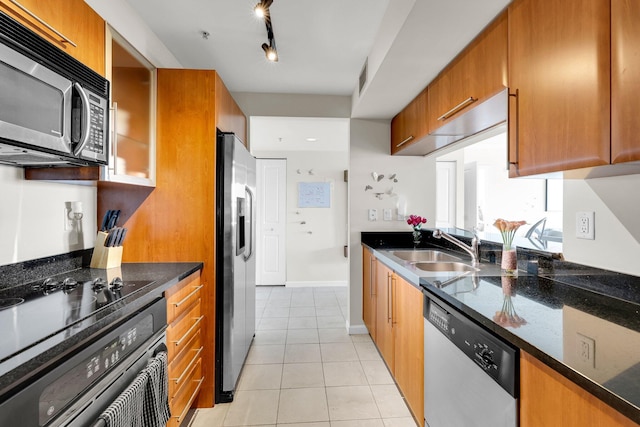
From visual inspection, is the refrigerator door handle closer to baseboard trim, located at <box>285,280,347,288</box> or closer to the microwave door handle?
the microwave door handle

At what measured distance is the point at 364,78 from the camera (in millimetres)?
2439

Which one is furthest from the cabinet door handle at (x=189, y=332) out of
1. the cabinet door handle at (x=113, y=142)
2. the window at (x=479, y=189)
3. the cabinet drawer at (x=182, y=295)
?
the window at (x=479, y=189)

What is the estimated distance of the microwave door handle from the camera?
1.22m

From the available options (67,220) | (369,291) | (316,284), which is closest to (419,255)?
(369,291)

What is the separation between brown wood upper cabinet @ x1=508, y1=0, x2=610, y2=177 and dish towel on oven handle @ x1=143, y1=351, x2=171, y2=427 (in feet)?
5.59

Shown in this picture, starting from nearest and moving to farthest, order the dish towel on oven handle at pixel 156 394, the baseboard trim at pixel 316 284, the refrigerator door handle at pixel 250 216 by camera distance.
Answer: the dish towel on oven handle at pixel 156 394, the refrigerator door handle at pixel 250 216, the baseboard trim at pixel 316 284

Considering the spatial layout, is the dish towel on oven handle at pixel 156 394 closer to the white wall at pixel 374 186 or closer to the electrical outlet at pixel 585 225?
the electrical outlet at pixel 585 225

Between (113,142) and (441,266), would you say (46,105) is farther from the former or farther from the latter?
(441,266)

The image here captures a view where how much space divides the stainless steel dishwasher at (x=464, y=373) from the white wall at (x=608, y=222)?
0.60 metres

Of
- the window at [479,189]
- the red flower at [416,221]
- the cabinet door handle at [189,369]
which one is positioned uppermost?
the window at [479,189]

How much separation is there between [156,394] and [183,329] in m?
0.42

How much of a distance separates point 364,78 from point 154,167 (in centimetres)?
166

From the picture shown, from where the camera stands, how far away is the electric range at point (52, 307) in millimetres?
841

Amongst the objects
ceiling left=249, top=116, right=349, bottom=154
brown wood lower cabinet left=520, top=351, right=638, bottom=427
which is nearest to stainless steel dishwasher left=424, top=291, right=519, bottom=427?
brown wood lower cabinet left=520, top=351, right=638, bottom=427
